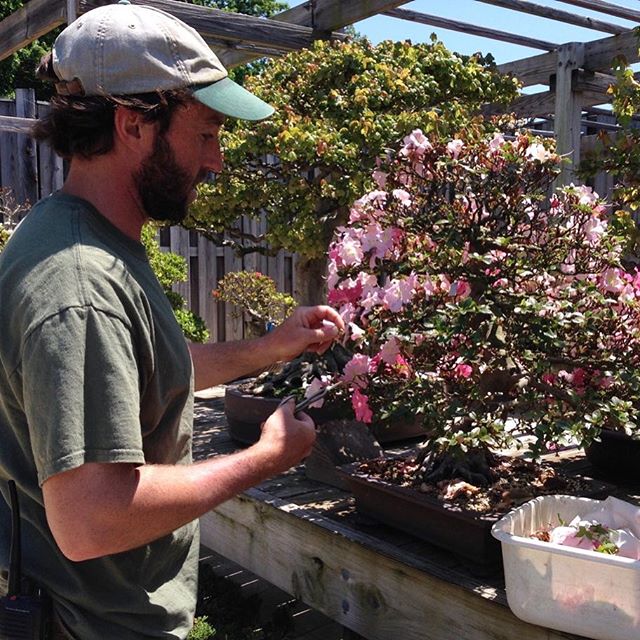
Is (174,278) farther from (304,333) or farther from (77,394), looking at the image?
(77,394)

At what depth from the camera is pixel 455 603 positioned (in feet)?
5.90

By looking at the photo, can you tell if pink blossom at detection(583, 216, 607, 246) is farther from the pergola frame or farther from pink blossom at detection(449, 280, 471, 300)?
the pergola frame

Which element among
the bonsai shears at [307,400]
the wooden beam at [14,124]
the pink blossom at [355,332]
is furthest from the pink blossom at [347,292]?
the wooden beam at [14,124]

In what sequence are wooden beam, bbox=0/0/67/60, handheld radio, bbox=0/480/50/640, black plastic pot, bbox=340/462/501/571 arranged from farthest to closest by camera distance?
1. wooden beam, bbox=0/0/67/60
2. black plastic pot, bbox=340/462/501/571
3. handheld radio, bbox=0/480/50/640

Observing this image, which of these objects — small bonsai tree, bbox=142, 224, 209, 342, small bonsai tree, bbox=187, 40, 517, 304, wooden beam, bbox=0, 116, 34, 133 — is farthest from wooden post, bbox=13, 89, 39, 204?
small bonsai tree, bbox=187, 40, 517, 304


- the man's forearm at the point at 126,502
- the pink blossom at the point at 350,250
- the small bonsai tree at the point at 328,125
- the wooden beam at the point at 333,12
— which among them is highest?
the wooden beam at the point at 333,12

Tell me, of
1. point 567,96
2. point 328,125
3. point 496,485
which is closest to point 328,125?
point 328,125

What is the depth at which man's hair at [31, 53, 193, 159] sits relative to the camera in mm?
1149

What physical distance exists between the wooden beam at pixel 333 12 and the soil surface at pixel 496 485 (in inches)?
97.3

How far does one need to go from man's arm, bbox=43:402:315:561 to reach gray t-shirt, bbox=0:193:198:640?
0.02 meters

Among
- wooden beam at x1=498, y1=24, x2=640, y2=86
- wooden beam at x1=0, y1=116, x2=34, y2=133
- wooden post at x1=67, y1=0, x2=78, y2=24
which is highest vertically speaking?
wooden beam at x1=498, y1=24, x2=640, y2=86

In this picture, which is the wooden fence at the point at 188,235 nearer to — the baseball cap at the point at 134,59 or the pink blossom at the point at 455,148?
the pink blossom at the point at 455,148

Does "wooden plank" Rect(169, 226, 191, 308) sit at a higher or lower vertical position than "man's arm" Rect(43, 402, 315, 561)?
higher

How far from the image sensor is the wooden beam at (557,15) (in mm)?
4540
